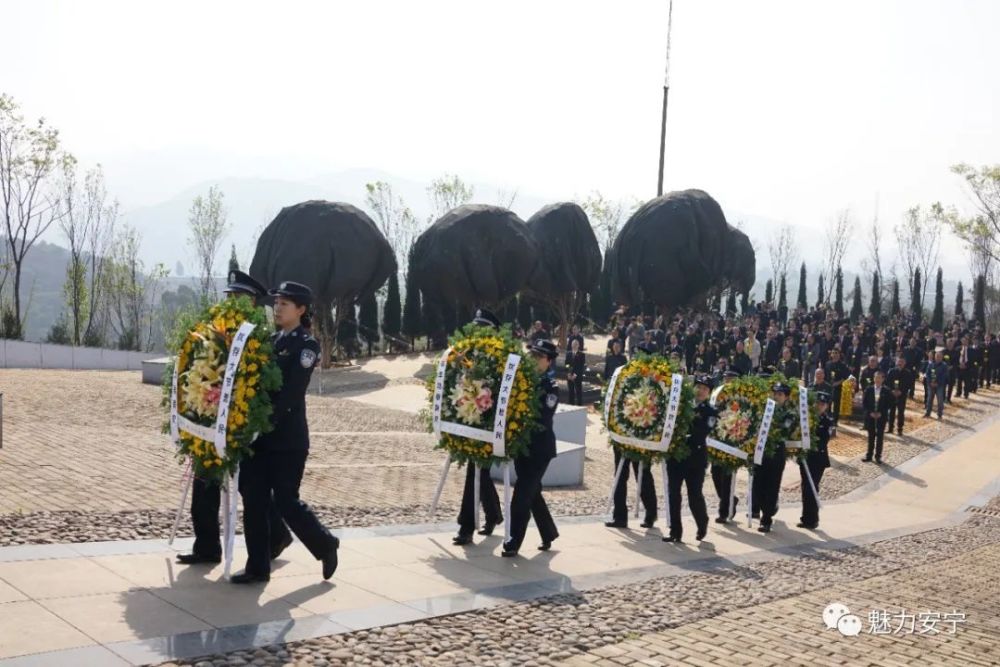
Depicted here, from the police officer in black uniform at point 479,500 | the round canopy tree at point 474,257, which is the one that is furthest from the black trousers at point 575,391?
the police officer in black uniform at point 479,500

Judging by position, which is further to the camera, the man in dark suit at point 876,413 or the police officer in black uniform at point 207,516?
the man in dark suit at point 876,413

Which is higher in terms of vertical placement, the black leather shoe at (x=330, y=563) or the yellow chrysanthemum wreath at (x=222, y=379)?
the yellow chrysanthemum wreath at (x=222, y=379)

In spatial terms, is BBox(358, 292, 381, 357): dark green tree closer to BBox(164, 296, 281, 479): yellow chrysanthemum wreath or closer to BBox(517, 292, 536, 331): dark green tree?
BBox(517, 292, 536, 331): dark green tree

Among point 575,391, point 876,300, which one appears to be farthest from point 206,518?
point 876,300

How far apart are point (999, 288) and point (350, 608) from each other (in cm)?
7563

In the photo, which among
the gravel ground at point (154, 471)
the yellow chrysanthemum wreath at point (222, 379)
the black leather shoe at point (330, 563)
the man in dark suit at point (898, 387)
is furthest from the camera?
the man in dark suit at point (898, 387)

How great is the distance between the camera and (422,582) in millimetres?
7520

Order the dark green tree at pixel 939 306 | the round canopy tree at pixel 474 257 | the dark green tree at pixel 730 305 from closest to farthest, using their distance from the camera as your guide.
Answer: the round canopy tree at pixel 474 257, the dark green tree at pixel 730 305, the dark green tree at pixel 939 306

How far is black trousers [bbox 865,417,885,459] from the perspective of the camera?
20.7m

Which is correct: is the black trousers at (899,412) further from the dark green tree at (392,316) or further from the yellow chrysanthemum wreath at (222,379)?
the dark green tree at (392,316)

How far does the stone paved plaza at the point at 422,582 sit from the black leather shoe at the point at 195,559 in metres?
0.10

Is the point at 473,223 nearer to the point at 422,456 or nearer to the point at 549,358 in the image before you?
the point at 422,456

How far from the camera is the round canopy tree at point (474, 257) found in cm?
3500

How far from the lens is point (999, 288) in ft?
237
